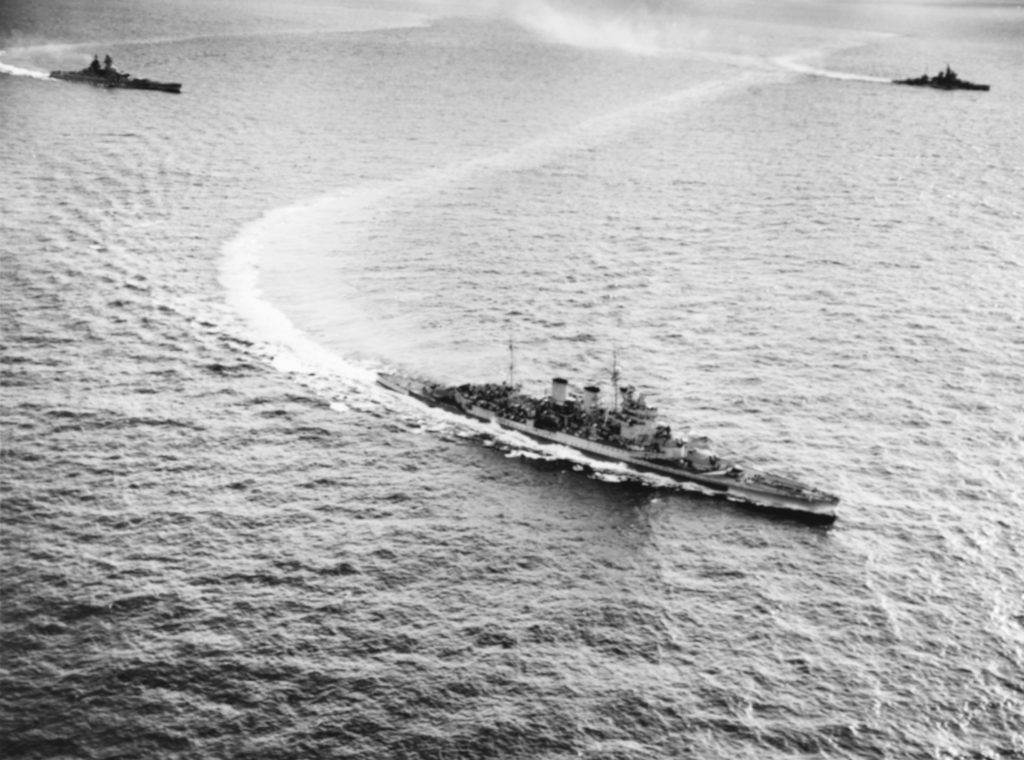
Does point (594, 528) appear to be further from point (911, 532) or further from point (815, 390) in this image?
point (815, 390)

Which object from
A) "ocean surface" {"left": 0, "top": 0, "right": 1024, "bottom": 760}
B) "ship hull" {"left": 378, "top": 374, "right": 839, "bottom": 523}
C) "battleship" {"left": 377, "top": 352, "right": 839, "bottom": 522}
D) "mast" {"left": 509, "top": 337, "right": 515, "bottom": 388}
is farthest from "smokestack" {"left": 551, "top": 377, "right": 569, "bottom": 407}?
"ocean surface" {"left": 0, "top": 0, "right": 1024, "bottom": 760}

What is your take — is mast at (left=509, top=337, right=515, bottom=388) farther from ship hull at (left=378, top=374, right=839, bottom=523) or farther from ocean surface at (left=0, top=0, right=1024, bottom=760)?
ship hull at (left=378, top=374, right=839, bottom=523)

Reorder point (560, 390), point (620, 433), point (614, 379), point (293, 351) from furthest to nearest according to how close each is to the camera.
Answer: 1. point (293, 351)
2. point (560, 390)
3. point (614, 379)
4. point (620, 433)

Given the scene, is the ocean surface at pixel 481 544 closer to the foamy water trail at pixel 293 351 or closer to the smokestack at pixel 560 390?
the foamy water trail at pixel 293 351

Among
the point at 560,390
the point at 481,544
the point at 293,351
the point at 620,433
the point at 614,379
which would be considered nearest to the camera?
the point at 481,544

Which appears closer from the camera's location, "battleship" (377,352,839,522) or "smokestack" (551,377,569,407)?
"battleship" (377,352,839,522)

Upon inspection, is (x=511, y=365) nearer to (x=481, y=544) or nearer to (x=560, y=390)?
(x=560, y=390)

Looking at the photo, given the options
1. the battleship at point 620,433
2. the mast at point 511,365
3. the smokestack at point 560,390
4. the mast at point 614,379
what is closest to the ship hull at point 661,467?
the battleship at point 620,433

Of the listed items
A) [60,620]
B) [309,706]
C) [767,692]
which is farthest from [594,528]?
[60,620]

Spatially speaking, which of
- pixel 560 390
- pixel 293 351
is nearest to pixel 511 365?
pixel 560 390
